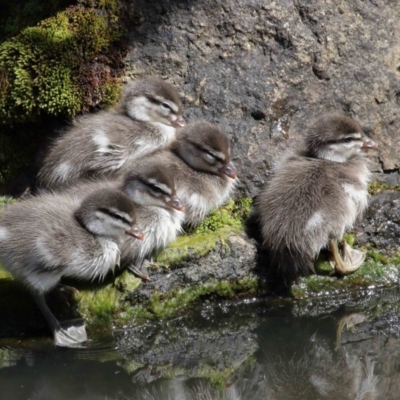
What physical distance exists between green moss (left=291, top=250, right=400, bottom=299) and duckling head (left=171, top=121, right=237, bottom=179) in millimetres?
953

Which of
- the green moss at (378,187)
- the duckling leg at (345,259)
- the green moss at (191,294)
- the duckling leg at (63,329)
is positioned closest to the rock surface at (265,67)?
the green moss at (378,187)

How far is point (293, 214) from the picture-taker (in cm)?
643

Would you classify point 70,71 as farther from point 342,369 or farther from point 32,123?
point 342,369

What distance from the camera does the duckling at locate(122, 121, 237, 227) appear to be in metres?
6.74

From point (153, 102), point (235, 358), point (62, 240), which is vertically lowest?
point (235, 358)

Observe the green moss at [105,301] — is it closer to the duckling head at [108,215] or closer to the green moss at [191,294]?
the green moss at [191,294]

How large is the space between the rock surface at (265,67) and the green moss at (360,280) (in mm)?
811

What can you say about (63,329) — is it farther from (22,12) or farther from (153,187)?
(22,12)

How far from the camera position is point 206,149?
22.2 ft

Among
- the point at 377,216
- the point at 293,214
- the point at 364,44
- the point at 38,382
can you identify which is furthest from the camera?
the point at 364,44

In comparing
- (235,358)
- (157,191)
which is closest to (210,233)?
(157,191)

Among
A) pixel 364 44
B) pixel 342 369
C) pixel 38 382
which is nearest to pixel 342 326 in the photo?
pixel 342 369

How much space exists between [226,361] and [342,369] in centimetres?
71

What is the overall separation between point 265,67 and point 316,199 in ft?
4.60
